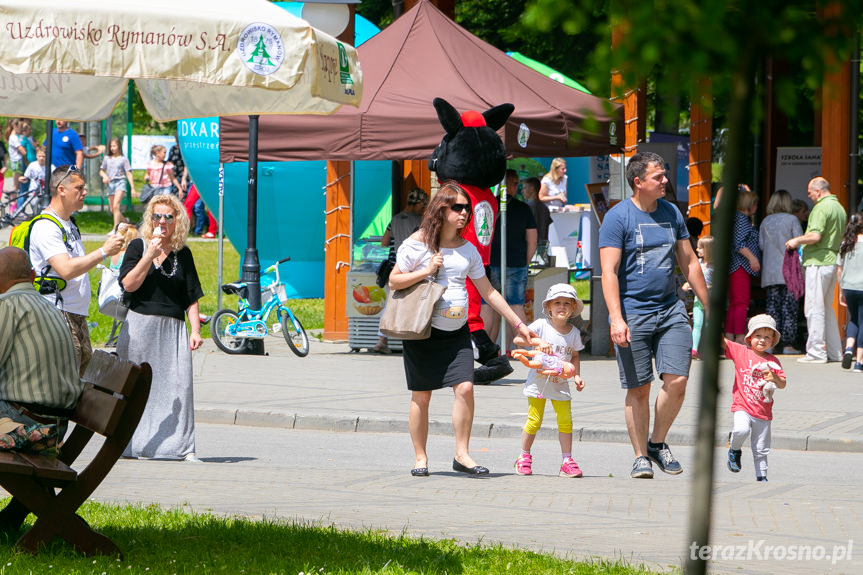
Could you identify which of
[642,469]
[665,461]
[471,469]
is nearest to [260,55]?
[471,469]

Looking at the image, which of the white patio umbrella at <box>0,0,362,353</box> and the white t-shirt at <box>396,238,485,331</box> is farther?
the white t-shirt at <box>396,238,485,331</box>

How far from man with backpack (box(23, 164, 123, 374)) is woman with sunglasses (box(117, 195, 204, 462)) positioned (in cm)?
28

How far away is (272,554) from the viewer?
5.82 m

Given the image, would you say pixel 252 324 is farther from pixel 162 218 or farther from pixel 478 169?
pixel 162 218

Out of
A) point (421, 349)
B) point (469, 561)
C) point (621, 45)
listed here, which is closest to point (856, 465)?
point (421, 349)

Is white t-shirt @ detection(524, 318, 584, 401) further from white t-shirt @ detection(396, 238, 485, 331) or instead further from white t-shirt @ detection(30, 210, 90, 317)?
white t-shirt @ detection(30, 210, 90, 317)

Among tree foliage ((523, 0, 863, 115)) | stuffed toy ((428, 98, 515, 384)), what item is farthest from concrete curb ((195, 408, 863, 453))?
tree foliage ((523, 0, 863, 115))

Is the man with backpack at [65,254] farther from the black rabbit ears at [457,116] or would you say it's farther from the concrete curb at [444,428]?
the black rabbit ears at [457,116]

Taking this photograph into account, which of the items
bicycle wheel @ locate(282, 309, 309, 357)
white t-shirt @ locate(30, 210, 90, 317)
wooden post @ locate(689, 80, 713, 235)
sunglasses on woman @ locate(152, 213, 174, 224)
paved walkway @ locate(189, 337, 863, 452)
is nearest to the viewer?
white t-shirt @ locate(30, 210, 90, 317)

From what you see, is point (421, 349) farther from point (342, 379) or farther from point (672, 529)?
point (342, 379)

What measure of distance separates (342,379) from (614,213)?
556 cm

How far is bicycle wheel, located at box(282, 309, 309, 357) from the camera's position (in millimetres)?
14891

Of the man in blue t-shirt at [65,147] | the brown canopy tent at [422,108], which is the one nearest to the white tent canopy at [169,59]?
the brown canopy tent at [422,108]

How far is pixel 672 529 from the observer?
6473mm
